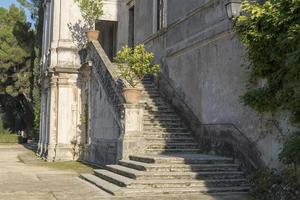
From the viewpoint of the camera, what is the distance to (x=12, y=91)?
37.8m

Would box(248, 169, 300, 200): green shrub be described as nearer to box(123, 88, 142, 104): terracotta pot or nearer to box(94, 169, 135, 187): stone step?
box(94, 169, 135, 187): stone step

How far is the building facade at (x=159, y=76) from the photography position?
11258mm

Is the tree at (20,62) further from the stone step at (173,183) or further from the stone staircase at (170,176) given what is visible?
the stone step at (173,183)

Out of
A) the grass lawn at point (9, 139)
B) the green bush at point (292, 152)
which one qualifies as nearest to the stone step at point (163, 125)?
the green bush at point (292, 152)

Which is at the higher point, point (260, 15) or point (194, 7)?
point (194, 7)

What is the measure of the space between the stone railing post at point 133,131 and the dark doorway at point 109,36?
34.0 ft

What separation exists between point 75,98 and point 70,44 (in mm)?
2209

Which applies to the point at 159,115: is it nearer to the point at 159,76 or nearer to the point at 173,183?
the point at 159,76

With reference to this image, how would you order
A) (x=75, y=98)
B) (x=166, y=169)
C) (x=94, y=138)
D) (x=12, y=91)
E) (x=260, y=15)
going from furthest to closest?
(x=12, y=91) < (x=75, y=98) < (x=94, y=138) < (x=166, y=169) < (x=260, y=15)

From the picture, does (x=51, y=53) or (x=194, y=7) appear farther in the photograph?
(x=51, y=53)

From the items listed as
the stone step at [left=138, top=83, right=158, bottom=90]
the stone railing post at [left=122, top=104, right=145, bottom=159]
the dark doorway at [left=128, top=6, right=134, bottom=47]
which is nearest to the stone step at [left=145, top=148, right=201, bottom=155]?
the stone railing post at [left=122, top=104, right=145, bottom=159]

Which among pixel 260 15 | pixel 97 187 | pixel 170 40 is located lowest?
pixel 97 187

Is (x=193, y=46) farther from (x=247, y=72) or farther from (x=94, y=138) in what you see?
(x=94, y=138)

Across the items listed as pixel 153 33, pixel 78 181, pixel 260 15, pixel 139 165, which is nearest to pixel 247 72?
pixel 260 15
